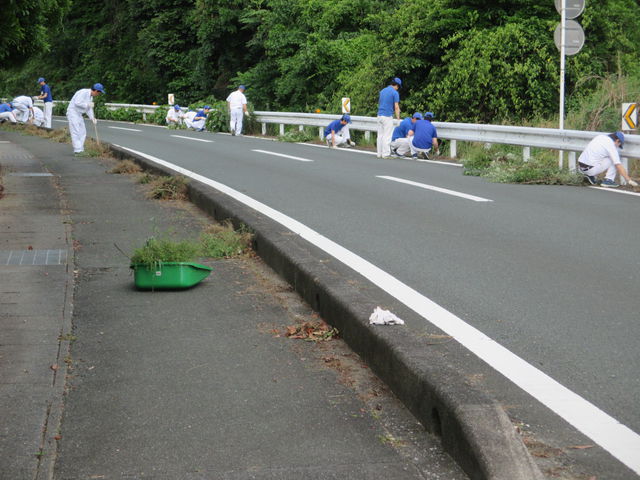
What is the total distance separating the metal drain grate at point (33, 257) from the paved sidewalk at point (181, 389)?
0.19ft

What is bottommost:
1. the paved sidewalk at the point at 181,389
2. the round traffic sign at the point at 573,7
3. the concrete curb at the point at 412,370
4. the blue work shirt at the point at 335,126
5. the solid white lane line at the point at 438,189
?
the paved sidewalk at the point at 181,389

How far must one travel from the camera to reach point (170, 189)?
487 inches

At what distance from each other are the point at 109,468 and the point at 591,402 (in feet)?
7.32

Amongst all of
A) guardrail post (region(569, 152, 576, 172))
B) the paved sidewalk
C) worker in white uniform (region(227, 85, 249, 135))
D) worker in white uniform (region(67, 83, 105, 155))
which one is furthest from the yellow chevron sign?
worker in white uniform (region(227, 85, 249, 135))

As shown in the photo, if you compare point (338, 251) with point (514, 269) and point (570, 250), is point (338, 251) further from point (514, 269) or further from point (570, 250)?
point (570, 250)

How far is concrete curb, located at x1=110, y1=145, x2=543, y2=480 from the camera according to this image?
340 centimetres

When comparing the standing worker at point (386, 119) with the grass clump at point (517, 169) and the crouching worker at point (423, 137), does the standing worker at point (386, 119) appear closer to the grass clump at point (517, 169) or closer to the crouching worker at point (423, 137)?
the crouching worker at point (423, 137)

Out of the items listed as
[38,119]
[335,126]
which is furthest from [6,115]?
[335,126]

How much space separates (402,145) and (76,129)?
7.17 meters

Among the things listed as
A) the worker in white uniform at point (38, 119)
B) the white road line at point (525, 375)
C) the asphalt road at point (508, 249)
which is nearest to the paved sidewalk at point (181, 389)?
the white road line at point (525, 375)

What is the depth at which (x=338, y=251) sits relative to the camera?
8203mm

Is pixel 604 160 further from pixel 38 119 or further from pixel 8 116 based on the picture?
pixel 8 116

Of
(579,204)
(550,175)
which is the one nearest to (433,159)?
(550,175)

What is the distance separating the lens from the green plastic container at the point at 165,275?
6812mm
